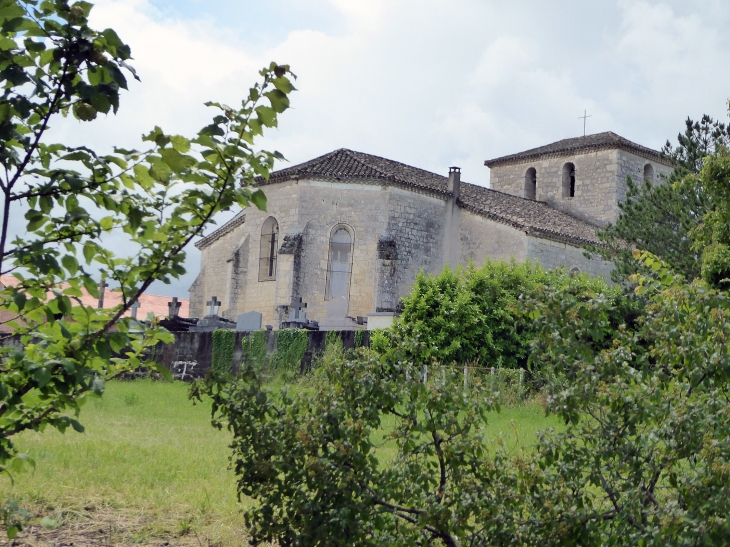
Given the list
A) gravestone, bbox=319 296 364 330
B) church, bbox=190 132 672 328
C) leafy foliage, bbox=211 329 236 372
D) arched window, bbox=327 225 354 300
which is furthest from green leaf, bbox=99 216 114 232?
arched window, bbox=327 225 354 300

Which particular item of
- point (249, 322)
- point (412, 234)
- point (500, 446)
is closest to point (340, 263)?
point (412, 234)

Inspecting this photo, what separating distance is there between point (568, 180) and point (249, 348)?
22.2 meters

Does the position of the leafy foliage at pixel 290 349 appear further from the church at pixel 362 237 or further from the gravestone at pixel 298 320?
the church at pixel 362 237

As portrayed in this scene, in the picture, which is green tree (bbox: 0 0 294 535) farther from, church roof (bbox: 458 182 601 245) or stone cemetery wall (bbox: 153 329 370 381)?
church roof (bbox: 458 182 601 245)

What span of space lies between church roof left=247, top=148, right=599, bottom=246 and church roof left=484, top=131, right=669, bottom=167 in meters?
5.71

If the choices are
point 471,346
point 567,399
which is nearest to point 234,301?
point 471,346

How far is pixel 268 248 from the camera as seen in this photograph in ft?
94.8

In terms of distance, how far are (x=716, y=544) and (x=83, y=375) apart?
2.53 meters

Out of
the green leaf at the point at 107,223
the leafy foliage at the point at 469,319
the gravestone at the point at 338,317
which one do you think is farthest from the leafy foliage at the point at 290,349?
the green leaf at the point at 107,223

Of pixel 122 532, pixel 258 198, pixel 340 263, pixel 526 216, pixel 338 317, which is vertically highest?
pixel 526 216

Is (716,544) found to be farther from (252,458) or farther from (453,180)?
(453,180)

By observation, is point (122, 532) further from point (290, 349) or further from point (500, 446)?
point (290, 349)

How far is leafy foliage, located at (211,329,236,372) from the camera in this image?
2147cm

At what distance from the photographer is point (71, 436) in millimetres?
9492
